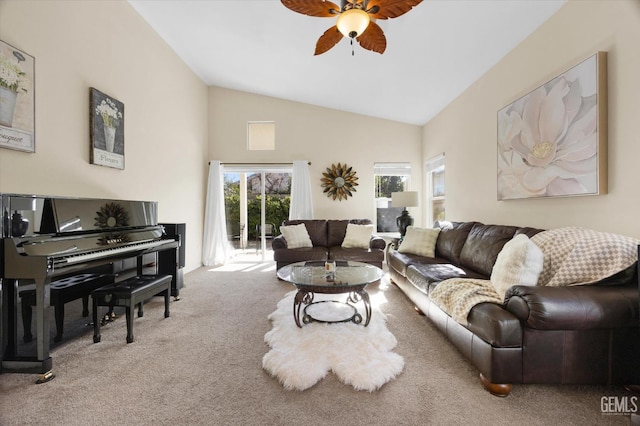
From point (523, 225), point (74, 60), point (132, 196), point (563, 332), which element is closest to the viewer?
point (563, 332)

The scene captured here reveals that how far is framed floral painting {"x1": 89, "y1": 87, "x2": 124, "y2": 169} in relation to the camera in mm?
2779

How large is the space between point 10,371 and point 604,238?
3854 mm

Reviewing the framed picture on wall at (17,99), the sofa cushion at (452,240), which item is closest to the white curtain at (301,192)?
the sofa cushion at (452,240)

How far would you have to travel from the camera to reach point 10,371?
1789mm

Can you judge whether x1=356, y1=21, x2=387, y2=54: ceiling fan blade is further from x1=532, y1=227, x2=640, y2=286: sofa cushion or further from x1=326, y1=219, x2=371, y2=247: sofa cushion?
x1=326, y1=219, x2=371, y2=247: sofa cushion

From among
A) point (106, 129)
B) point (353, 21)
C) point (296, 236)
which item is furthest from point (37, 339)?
point (296, 236)

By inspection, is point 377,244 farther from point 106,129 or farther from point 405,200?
point 106,129

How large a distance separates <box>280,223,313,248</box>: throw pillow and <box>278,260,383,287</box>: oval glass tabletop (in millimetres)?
1309

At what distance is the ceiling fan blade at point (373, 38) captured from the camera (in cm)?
213

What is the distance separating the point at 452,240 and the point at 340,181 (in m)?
2.62

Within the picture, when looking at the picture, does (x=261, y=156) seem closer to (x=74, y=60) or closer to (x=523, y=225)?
(x=74, y=60)

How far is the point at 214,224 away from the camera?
5.36m

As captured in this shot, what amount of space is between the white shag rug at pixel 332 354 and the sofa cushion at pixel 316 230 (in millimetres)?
2339

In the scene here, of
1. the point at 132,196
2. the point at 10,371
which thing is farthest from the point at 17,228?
the point at 132,196
